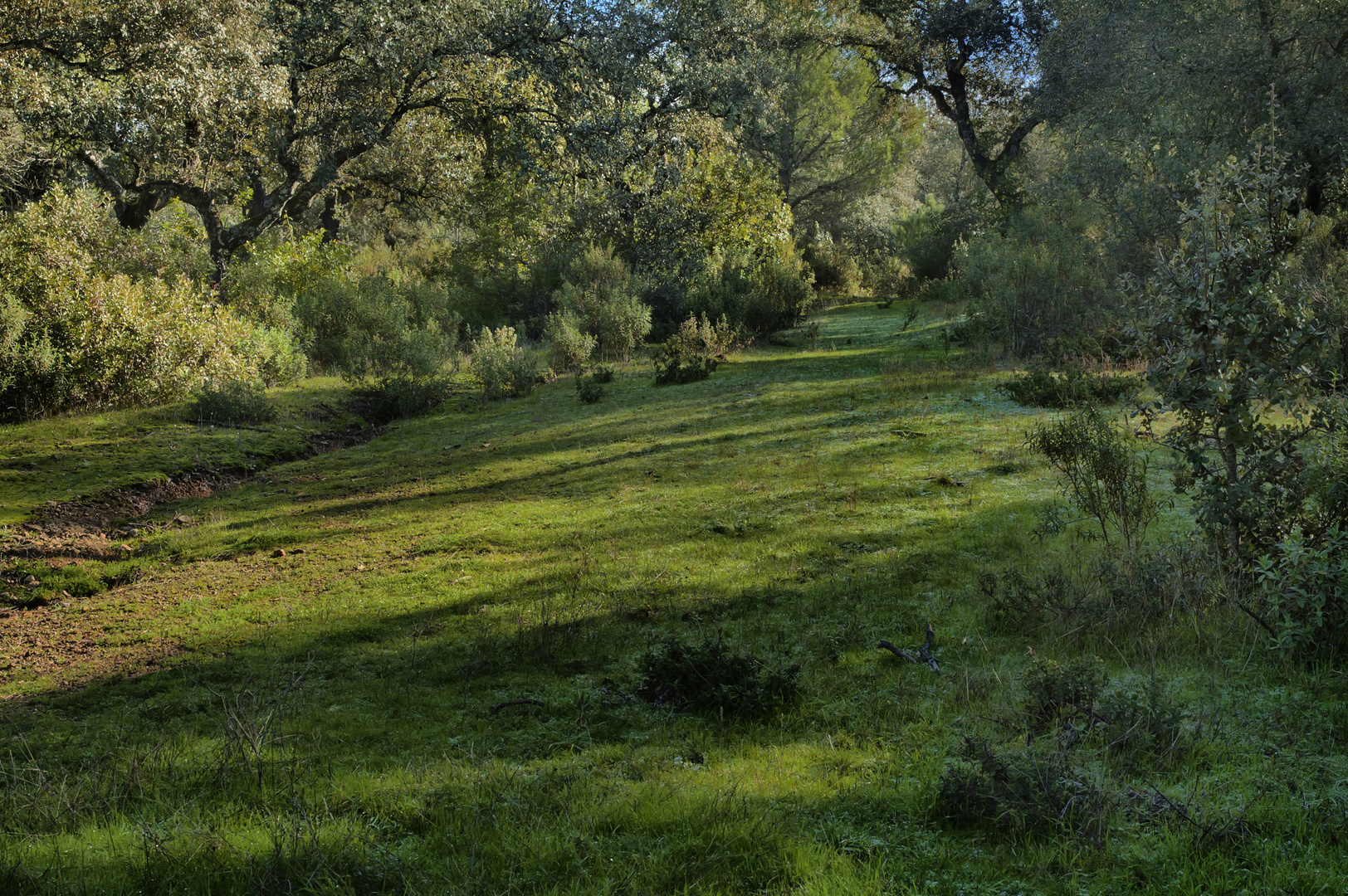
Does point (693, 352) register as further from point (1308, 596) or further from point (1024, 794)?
point (1024, 794)

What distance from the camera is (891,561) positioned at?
702cm

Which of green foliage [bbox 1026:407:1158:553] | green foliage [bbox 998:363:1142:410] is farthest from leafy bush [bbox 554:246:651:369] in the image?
green foliage [bbox 1026:407:1158:553]

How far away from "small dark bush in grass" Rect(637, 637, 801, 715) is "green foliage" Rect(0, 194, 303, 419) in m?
11.6

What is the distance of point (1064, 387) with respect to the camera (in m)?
12.1

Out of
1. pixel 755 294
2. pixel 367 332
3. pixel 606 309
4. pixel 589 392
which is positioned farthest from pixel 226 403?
pixel 755 294

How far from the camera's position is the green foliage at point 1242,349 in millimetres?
4957

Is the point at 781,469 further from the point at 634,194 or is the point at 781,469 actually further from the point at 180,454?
the point at 180,454

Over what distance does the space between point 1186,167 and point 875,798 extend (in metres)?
16.7

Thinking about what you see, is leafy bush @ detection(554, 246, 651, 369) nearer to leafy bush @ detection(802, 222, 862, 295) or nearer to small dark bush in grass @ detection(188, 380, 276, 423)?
small dark bush in grass @ detection(188, 380, 276, 423)

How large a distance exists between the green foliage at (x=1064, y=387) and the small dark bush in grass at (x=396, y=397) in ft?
37.8

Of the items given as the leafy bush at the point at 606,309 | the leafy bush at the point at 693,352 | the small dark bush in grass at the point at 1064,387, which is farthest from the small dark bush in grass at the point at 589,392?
the small dark bush in grass at the point at 1064,387

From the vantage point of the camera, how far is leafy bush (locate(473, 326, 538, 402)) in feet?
56.5

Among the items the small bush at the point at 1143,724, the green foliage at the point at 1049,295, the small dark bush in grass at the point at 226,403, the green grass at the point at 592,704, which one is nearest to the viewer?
the green grass at the point at 592,704

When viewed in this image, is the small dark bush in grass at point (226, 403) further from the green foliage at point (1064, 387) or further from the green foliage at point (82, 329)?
the green foliage at point (1064, 387)
